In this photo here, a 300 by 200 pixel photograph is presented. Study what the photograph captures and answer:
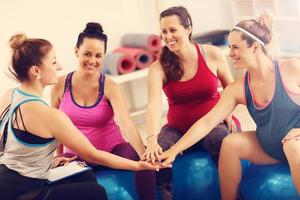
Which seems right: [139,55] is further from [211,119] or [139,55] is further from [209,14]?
[211,119]

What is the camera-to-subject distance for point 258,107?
6.29 feet

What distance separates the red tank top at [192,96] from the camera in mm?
2187

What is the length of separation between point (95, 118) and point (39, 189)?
526 millimetres

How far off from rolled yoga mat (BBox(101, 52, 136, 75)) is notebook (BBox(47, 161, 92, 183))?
1432 millimetres

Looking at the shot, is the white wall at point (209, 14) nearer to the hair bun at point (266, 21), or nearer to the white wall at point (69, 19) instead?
the white wall at point (69, 19)

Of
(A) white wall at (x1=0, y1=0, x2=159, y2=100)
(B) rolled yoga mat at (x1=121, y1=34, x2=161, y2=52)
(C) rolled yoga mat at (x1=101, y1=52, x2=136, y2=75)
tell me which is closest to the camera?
(A) white wall at (x1=0, y1=0, x2=159, y2=100)

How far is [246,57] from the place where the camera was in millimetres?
1902

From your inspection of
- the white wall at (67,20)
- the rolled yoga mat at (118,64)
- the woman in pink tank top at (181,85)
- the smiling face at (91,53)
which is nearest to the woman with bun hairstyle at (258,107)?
the woman in pink tank top at (181,85)

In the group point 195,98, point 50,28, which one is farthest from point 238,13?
point 195,98

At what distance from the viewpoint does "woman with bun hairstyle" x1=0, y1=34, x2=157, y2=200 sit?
5.44 feet

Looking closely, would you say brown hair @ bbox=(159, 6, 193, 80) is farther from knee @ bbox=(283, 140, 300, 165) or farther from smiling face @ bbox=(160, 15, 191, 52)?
knee @ bbox=(283, 140, 300, 165)

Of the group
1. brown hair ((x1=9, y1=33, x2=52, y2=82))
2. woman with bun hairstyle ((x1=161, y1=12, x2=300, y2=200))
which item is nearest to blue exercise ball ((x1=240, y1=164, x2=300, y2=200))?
woman with bun hairstyle ((x1=161, y1=12, x2=300, y2=200))

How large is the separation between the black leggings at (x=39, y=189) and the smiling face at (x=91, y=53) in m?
0.58

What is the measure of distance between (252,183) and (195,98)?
1.69 ft
